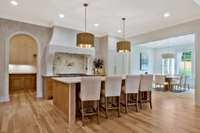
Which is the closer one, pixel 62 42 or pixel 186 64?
pixel 62 42

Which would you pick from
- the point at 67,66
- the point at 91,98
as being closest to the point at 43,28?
the point at 67,66

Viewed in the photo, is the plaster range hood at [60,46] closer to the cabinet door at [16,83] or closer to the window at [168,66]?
the cabinet door at [16,83]

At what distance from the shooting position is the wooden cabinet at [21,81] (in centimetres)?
715

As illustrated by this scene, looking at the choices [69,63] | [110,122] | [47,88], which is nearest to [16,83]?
[47,88]

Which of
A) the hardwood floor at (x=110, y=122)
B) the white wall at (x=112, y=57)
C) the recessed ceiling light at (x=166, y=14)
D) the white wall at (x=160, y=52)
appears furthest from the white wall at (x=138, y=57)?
the hardwood floor at (x=110, y=122)

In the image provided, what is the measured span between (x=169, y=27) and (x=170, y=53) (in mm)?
Answer: 4383

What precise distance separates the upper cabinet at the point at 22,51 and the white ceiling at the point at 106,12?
9.20 feet

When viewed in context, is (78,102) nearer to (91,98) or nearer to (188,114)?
(91,98)

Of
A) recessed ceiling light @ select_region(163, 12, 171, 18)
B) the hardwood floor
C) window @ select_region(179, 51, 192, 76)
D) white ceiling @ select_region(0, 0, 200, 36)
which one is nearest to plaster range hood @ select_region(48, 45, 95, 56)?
white ceiling @ select_region(0, 0, 200, 36)

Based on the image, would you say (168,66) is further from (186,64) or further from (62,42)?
(62,42)

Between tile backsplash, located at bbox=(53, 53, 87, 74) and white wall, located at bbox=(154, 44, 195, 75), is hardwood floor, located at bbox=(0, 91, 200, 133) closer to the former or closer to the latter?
tile backsplash, located at bbox=(53, 53, 87, 74)

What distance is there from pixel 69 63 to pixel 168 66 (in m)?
7.27

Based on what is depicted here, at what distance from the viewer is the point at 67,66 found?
670 cm

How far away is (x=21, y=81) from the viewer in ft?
24.3
